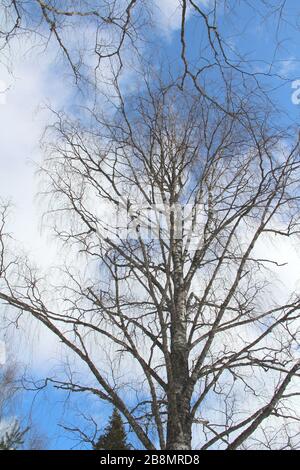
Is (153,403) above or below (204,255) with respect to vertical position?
below

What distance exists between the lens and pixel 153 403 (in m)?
3.78

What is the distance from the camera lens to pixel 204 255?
4938mm

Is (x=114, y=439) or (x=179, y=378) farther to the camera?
(x=114, y=439)

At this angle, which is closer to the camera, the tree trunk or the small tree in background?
the tree trunk

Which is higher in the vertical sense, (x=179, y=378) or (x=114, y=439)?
(x=179, y=378)

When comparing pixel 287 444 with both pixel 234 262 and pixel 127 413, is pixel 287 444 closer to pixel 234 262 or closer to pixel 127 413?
pixel 127 413

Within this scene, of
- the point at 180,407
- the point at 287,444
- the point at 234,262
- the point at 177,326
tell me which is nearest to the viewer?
the point at 180,407

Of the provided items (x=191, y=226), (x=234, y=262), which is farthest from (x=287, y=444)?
(x=191, y=226)

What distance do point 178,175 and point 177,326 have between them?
6.27ft

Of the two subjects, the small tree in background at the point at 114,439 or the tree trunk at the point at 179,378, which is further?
the small tree in background at the point at 114,439

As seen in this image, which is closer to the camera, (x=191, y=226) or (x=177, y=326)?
(x=177, y=326)
